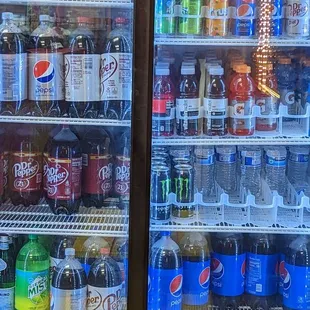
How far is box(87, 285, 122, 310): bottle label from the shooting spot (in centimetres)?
206

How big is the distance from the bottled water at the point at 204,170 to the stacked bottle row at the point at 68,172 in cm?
27

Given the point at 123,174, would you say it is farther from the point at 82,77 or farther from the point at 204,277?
the point at 204,277

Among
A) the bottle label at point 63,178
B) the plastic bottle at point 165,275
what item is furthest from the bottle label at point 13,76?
the plastic bottle at point 165,275

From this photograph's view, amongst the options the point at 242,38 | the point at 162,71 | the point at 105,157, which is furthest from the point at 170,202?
the point at 242,38

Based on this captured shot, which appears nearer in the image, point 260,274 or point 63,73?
point 63,73

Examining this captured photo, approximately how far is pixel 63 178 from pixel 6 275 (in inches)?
16.7

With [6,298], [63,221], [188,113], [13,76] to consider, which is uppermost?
[13,76]

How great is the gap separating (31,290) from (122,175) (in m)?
0.53

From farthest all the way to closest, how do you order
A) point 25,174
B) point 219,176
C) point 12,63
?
point 219,176 < point 25,174 < point 12,63

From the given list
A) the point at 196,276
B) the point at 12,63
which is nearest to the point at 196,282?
the point at 196,276

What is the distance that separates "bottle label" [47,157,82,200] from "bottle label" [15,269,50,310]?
293 millimetres

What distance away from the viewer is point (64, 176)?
2.09 m

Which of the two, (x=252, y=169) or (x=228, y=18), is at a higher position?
(x=228, y=18)

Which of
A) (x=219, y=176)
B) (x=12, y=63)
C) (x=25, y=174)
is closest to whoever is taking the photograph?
(x=12, y=63)
